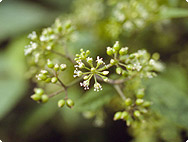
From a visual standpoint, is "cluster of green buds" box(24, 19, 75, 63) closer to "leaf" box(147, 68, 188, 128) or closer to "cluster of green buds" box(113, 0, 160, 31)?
"cluster of green buds" box(113, 0, 160, 31)

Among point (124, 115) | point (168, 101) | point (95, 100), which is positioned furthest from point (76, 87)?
point (124, 115)

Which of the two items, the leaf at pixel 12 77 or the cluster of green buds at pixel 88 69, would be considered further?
the leaf at pixel 12 77

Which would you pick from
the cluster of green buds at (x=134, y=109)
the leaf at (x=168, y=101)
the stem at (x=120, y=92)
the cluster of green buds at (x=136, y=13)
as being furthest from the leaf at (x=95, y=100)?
the cluster of green buds at (x=136, y=13)

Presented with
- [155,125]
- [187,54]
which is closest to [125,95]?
[155,125]

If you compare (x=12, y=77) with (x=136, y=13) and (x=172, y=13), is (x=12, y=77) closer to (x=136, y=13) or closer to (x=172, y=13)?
(x=136, y=13)

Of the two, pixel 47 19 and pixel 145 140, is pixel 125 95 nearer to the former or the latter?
pixel 145 140

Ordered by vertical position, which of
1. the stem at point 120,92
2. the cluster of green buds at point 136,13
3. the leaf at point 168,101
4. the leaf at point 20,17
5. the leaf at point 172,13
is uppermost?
the leaf at point 20,17

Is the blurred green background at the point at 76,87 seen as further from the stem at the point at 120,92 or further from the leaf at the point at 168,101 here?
the stem at the point at 120,92

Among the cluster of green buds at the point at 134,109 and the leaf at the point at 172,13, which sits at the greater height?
the leaf at the point at 172,13
